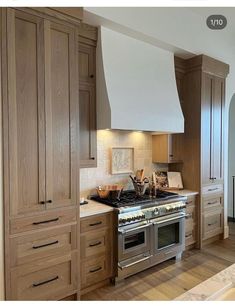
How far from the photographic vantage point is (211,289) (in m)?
0.95

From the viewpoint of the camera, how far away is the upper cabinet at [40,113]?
1886mm

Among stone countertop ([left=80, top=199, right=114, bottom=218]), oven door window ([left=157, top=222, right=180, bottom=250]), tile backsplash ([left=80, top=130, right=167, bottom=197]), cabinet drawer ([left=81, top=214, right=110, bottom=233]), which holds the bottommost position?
oven door window ([left=157, top=222, right=180, bottom=250])

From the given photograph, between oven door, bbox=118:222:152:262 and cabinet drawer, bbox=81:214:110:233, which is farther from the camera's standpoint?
oven door, bbox=118:222:152:262

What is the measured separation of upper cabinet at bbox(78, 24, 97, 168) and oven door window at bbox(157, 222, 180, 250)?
121 centimetres

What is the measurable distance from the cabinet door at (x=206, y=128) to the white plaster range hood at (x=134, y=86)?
42 centimetres

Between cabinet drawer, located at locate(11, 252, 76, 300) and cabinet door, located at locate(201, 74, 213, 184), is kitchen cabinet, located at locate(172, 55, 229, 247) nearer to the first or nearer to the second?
→ cabinet door, located at locate(201, 74, 213, 184)

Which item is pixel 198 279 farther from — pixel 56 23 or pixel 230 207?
pixel 56 23

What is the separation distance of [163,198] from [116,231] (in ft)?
2.57

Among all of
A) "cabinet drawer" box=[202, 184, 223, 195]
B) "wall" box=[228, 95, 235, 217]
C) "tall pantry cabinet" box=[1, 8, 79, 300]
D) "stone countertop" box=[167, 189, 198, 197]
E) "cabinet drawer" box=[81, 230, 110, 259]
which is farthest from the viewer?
"wall" box=[228, 95, 235, 217]

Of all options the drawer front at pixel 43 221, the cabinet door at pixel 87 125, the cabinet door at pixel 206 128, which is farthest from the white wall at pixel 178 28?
the drawer front at pixel 43 221

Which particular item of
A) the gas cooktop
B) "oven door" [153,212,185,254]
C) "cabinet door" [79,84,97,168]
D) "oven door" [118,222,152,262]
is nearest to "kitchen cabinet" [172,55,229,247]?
"oven door" [153,212,185,254]

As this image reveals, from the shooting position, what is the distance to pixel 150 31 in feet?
9.46

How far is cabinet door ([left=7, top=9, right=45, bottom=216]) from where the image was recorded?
1.87 m

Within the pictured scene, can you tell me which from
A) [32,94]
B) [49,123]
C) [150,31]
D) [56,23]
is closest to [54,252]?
[49,123]
